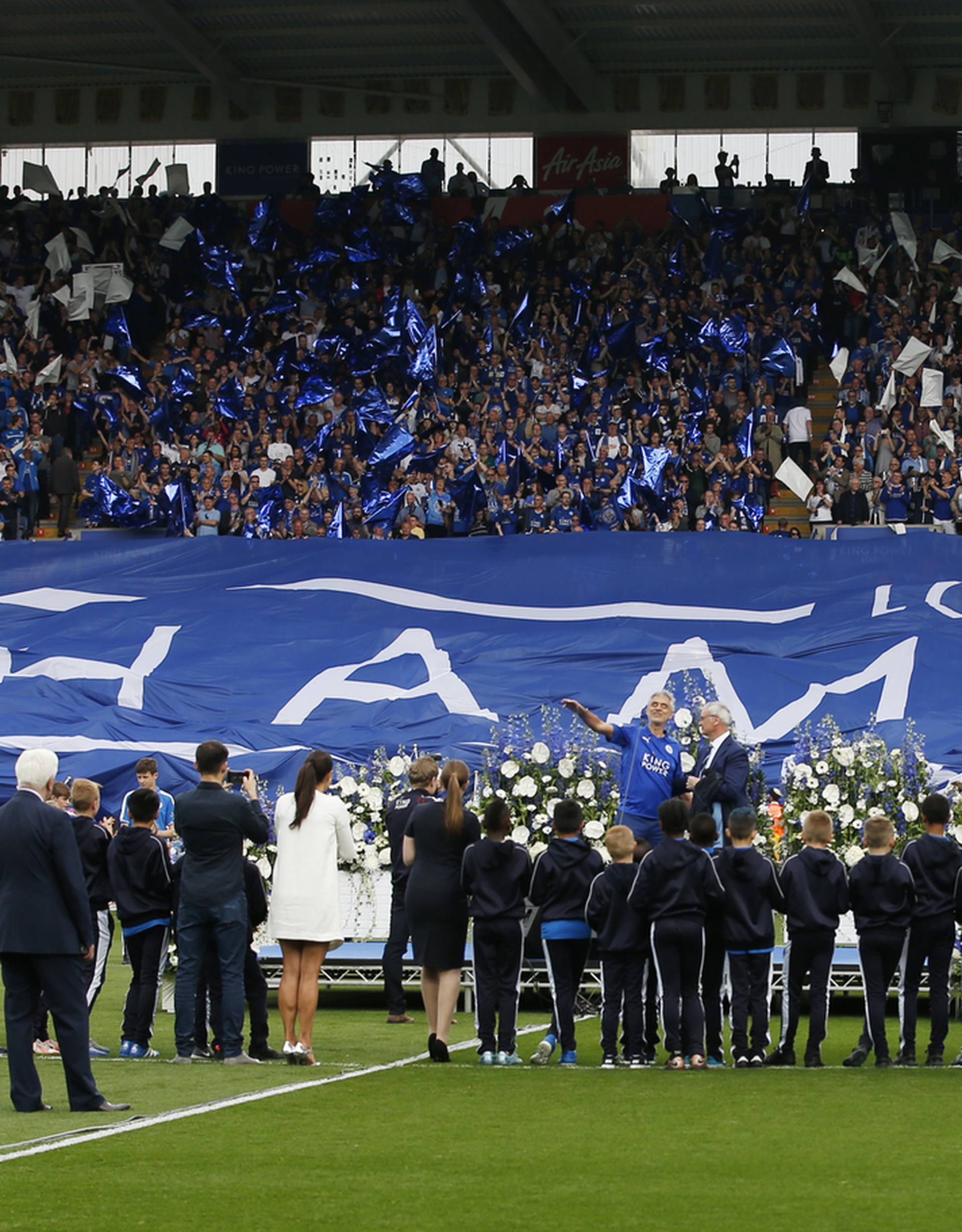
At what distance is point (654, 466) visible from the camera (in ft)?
86.5

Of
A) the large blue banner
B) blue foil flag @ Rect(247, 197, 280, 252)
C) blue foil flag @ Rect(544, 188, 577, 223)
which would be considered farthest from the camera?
blue foil flag @ Rect(247, 197, 280, 252)

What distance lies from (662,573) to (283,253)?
38.2 ft

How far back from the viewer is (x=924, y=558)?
23.6 m

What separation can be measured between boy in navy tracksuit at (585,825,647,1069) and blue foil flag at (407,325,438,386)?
1908cm

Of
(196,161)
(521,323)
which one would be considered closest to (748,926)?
(521,323)

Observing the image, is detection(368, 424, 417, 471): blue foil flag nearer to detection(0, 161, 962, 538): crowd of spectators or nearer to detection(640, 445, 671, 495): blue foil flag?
detection(0, 161, 962, 538): crowd of spectators

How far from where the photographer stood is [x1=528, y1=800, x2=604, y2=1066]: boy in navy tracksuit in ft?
36.2

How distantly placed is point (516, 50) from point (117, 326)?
7.97 metres

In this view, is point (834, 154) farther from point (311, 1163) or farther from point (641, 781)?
point (311, 1163)

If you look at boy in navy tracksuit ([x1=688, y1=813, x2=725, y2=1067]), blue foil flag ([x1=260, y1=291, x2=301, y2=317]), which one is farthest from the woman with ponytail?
blue foil flag ([x1=260, y1=291, x2=301, y2=317])

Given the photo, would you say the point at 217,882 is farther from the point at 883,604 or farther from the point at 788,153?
the point at 788,153

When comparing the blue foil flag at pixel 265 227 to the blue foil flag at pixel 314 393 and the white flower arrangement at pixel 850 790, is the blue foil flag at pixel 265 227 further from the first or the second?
the white flower arrangement at pixel 850 790

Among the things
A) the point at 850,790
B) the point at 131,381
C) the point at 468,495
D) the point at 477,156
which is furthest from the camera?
the point at 477,156

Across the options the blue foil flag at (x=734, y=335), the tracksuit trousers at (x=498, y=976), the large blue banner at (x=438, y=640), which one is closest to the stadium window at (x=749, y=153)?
the blue foil flag at (x=734, y=335)
